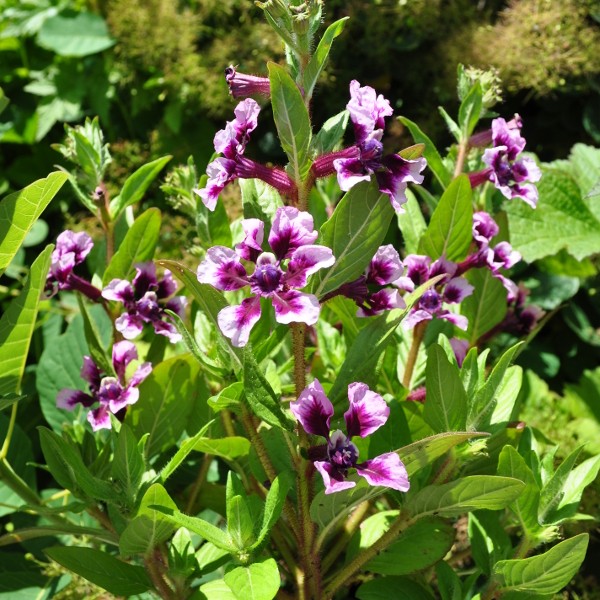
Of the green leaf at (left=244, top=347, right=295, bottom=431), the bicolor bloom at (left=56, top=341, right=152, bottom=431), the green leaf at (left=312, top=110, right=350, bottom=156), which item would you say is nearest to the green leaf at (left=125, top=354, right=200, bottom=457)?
the bicolor bloom at (left=56, top=341, right=152, bottom=431)

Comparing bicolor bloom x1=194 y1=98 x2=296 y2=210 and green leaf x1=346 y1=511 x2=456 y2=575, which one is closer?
bicolor bloom x1=194 y1=98 x2=296 y2=210

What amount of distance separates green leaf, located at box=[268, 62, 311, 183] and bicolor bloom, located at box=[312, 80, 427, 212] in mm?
31

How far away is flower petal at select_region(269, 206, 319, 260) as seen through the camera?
82 cm

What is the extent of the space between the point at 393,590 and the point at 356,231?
1.63 ft

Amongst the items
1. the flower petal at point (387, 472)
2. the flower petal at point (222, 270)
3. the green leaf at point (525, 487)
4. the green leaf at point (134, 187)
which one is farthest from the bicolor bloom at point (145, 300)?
the green leaf at point (525, 487)

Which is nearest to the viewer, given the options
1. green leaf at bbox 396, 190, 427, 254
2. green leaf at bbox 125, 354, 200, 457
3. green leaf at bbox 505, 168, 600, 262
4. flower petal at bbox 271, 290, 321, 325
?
flower petal at bbox 271, 290, 321, 325

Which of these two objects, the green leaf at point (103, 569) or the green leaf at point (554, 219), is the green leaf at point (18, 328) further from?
the green leaf at point (554, 219)

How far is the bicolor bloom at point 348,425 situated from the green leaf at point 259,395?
31mm

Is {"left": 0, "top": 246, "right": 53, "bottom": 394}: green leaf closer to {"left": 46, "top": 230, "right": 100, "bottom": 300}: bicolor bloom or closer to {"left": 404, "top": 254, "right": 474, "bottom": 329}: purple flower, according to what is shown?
{"left": 46, "top": 230, "right": 100, "bottom": 300}: bicolor bloom

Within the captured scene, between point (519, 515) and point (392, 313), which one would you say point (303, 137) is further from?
point (519, 515)

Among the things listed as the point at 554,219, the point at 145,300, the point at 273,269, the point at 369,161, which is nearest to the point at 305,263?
the point at 273,269

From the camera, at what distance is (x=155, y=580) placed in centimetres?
103

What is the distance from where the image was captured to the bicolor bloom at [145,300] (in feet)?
3.54

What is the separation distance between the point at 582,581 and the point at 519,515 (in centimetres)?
53
